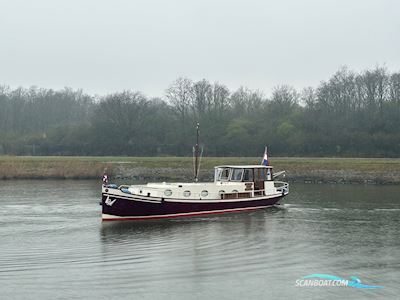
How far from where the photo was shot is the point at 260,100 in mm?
123438

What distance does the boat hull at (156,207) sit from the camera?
36.6m

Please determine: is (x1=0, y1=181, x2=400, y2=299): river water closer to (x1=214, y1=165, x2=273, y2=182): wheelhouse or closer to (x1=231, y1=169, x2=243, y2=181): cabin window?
(x1=214, y1=165, x2=273, y2=182): wheelhouse

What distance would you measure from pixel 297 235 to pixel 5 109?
117m

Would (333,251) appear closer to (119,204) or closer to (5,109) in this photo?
(119,204)

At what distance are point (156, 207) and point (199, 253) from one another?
11.5 meters

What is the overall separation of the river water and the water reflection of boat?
3.29 feet

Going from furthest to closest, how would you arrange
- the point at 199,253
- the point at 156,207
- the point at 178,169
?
the point at 178,169 → the point at 156,207 → the point at 199,253

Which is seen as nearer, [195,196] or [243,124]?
[195,196]

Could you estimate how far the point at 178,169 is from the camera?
75250 mm

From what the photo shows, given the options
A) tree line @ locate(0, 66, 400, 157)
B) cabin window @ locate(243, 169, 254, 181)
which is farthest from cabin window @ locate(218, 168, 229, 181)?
tree line @ locate(0, 66, 400, 157)

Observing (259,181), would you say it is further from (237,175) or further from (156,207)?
(156,207)

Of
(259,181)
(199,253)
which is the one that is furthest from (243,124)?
(199,253)

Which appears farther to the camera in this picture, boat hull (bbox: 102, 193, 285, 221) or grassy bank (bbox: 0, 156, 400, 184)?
grassy bank (bbox: 0, 156, 400, 184)

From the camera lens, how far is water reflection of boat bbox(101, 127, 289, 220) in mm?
36812
